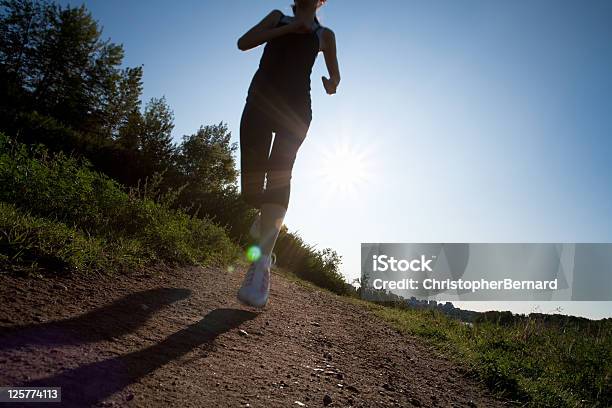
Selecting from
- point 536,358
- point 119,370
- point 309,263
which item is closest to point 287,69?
point 119,370

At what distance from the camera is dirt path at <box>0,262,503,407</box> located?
115 cm

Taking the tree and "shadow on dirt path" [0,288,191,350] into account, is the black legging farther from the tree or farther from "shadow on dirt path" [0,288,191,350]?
the tree

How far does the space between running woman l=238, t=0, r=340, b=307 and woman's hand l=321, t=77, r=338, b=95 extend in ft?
0.63

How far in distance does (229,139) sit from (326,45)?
24923mm

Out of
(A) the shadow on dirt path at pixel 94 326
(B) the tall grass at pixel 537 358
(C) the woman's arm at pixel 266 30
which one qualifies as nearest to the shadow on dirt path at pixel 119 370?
(A) the shadow on dirt path at pixel 94 326

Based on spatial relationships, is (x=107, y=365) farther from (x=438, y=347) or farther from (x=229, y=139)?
(x=229, y=139)

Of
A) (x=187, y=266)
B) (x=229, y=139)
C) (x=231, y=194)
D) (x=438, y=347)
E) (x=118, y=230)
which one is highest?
(x=229, y=139)

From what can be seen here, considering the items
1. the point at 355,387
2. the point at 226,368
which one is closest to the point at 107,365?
the point at 226,368

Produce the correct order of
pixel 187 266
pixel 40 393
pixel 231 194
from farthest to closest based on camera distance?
1. pixel 231 194
2. pixel 187 266
3. pixel 40 393

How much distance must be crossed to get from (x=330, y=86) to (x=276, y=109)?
59cm

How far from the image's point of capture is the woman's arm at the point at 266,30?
9.00 ft

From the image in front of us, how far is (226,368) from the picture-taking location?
4.91 feet

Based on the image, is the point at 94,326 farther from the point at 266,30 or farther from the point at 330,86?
the point at 330,86

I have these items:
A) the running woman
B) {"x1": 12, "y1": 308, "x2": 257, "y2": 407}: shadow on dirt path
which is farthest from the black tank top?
{"x1": 12, "y1": 308, "x2": 257, "y2": 407}: shadow on dirt path
